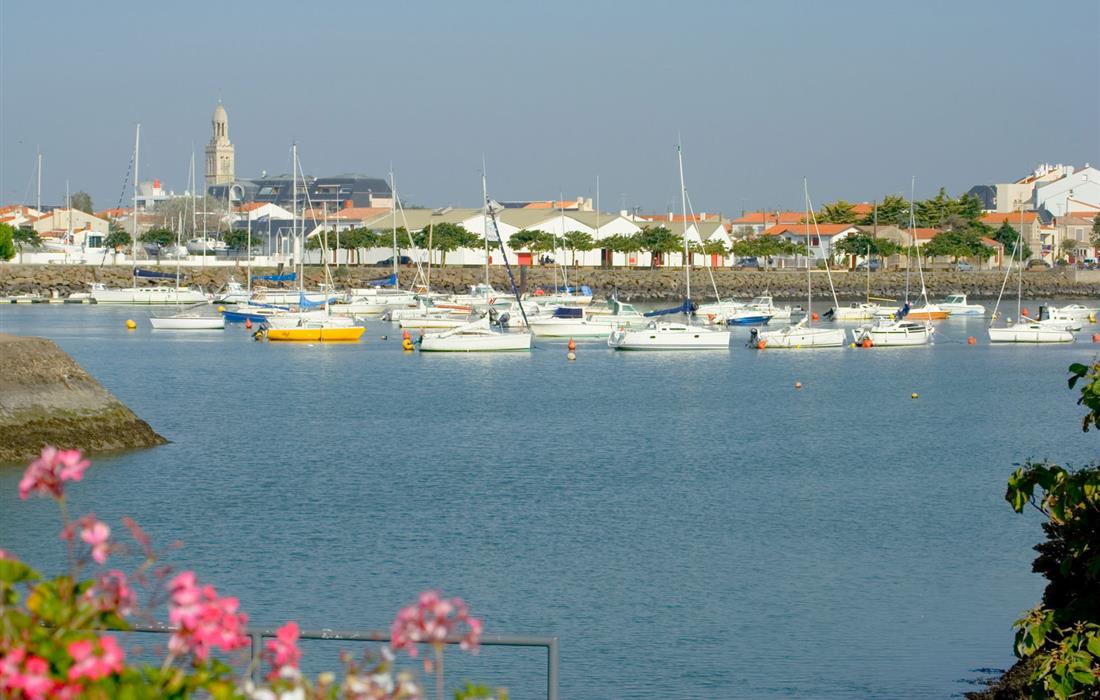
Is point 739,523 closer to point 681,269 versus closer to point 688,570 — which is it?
point 688,570

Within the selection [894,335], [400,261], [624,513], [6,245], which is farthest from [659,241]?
[624,513]

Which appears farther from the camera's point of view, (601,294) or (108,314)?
(601,294)

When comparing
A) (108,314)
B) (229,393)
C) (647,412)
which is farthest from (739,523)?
(108,314)

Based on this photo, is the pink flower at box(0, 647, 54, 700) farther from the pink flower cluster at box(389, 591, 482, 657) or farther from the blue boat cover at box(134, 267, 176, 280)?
the blue boat cover at box(134, 267, 176, 280)

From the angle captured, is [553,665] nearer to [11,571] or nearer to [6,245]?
[11,571]

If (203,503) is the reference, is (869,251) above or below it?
above

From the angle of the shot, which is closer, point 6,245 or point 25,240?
point 6,245

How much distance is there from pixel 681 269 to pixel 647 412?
87.7m

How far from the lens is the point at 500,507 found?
2783 centimetres

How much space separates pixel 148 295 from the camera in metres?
107

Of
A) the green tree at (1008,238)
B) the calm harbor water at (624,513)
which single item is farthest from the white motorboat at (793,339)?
the green tree at (1008,238)

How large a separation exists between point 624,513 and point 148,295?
84668mm

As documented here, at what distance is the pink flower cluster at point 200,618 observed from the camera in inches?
169

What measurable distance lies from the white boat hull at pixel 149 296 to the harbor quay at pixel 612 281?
3880mm
